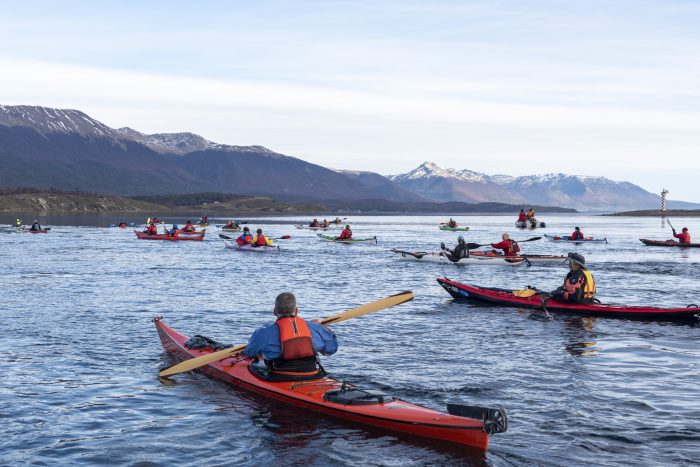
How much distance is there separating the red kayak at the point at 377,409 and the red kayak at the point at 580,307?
12.9m

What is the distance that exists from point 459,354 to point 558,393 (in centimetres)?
409

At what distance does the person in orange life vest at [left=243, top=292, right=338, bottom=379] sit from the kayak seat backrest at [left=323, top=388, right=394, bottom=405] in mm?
869

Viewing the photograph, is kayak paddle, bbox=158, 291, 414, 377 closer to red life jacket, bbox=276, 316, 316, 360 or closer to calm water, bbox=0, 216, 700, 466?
calm water, bbox=0, 216, 700, 466

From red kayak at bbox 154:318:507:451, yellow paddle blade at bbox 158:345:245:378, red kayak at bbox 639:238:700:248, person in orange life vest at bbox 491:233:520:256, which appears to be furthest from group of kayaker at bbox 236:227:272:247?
red kayak at bbox 154:318:507:451

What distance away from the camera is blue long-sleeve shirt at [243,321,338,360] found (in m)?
13.5

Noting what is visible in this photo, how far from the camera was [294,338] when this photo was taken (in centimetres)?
1340

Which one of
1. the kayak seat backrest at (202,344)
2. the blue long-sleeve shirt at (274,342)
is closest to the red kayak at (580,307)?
the kayak seat backrest at (202,344)

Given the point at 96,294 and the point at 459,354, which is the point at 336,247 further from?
the point at 459,354

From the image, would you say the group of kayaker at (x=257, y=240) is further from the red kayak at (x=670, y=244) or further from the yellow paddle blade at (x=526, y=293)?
the red kayak at (x=670, y=244)

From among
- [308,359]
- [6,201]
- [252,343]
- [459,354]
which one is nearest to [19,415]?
[252,343]

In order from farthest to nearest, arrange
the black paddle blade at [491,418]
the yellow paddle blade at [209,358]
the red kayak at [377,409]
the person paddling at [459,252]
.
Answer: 1. the person paddling at [459,252]
2. the yellow paddle blade at [209,358]
3. the red kayak at [377,409]
4. the black paddle blade at [491,418]

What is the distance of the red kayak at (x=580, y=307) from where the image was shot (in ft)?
75.5

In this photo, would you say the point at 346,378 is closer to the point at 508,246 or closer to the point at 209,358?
the point at 209,358

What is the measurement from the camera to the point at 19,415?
1381 centimetres
